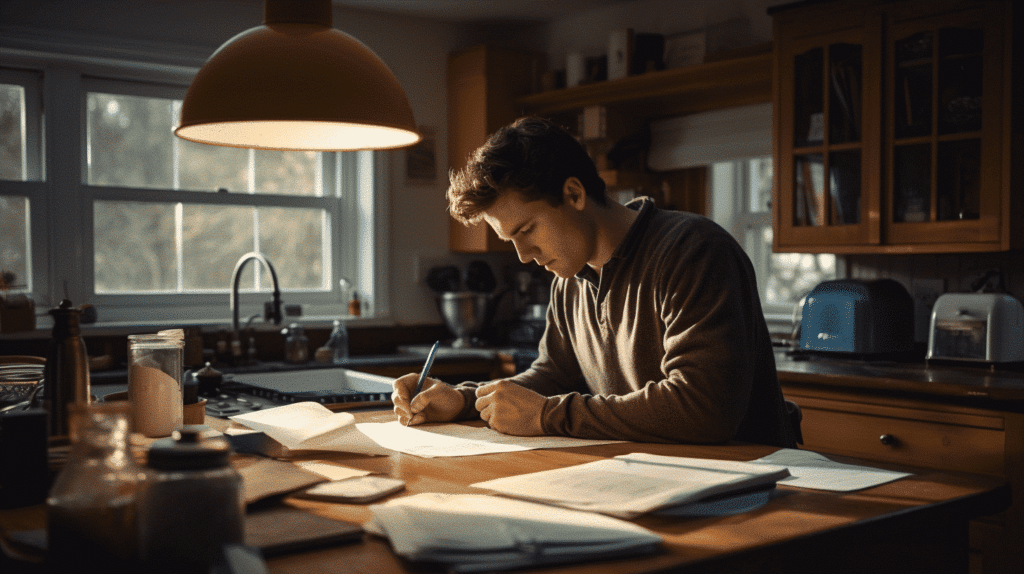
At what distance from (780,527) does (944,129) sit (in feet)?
8.03

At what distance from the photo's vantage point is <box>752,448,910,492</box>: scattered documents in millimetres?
1161

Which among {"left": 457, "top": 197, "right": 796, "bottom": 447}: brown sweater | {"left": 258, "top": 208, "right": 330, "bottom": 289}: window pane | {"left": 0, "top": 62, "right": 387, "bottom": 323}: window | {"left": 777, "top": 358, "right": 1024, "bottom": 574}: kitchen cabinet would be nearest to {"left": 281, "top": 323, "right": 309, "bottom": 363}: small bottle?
{"left": 0, "top": 62, "right": 387, "bottom": 323}: window

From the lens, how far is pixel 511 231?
186cm

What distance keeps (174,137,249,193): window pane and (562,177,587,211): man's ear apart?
255 centimetres

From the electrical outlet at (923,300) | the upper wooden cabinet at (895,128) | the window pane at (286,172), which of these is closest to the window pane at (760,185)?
the upper wooden cabinet at (895,128)

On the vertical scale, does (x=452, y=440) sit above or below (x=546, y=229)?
below

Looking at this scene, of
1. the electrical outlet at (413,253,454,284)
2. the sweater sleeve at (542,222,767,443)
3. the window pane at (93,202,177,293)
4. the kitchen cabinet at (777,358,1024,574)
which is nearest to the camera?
the sweater sleeve at (542,222,767,443)

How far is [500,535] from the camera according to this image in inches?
34.4

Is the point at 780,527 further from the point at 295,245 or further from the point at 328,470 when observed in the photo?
the point at 295,245

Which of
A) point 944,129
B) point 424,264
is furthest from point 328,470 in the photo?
point 424,264

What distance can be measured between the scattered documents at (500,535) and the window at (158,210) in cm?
319

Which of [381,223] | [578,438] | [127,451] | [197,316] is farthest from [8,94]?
[127,451]

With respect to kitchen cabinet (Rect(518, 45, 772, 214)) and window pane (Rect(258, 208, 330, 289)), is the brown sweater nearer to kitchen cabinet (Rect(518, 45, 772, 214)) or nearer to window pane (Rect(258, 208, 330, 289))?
kitchen cabinet (Rect(518, 45, 772, 214))

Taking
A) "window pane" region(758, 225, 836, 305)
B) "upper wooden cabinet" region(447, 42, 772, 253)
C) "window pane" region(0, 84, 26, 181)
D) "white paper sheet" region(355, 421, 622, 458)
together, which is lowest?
"white paper sheet" region(355, 421, 622, 458)
